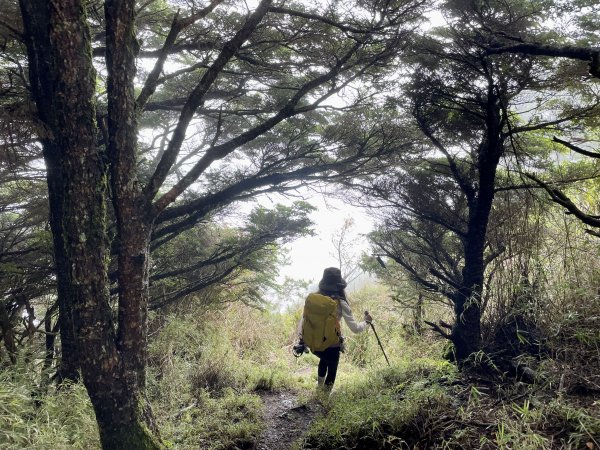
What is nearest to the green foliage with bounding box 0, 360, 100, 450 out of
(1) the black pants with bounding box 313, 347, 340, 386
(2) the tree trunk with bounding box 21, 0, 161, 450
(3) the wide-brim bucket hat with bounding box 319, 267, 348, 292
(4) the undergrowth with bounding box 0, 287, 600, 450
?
(4) the undergrowth with bounding box 0, 287, 600, 450

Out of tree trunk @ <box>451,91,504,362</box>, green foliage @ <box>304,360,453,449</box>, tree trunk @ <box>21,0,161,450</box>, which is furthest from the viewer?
tree trunk @ <box>451,91,504,362</box>

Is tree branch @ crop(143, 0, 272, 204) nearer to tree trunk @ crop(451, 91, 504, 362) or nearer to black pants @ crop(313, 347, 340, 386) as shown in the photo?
tree trunk @ crop(451, 91, 504, 362)

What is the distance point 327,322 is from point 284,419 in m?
1.38

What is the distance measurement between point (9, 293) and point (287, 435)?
3.77 metres

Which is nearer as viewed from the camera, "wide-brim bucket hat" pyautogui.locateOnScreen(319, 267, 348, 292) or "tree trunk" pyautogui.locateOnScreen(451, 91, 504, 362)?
"tree trunk" pyautogui.locateOnScreen(451, 91, 504, 362)

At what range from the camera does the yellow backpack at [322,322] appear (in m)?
5.46

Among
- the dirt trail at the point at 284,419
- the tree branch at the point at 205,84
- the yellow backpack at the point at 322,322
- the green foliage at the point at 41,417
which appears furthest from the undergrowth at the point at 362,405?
the tree branch at the point at 205,84

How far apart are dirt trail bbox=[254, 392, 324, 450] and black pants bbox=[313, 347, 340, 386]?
0.40m

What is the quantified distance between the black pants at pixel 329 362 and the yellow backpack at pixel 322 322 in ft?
0.62

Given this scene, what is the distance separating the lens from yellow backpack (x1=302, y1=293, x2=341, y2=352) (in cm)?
546

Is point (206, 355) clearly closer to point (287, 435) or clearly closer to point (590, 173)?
point (287, 435)

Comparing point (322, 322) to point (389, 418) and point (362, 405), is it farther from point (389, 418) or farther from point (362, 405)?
point (389, 418)

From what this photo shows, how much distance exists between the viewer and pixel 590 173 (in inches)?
197

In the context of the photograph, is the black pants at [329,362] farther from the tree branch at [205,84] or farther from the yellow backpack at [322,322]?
the tree branch at [205,84]
